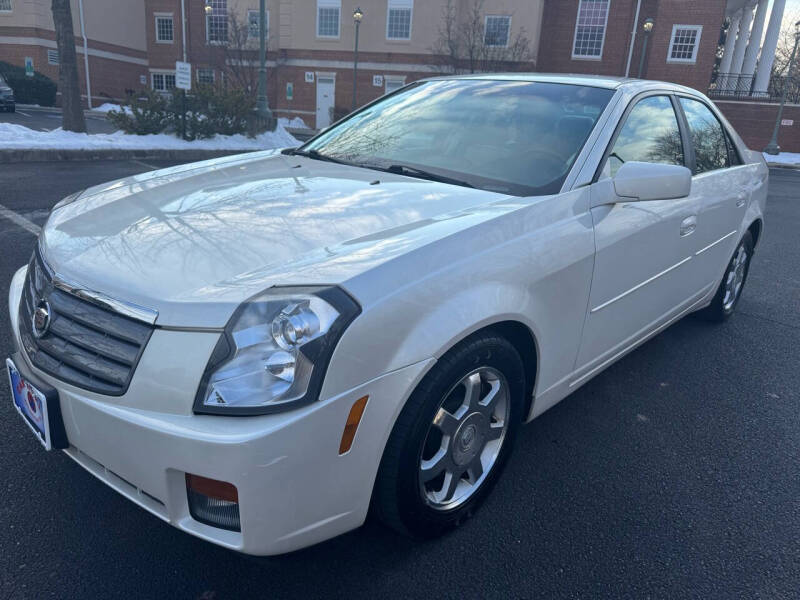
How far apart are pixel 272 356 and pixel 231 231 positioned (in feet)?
2.15

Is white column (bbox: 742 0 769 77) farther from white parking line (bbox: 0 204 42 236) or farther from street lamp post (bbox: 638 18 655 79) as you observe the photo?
white parking line (bbox: 0 204 42 236)

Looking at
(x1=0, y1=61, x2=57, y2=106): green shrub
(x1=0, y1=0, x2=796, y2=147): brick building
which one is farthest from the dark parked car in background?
A: (x1=0, y1=0, x2=796, y2=147): brick building

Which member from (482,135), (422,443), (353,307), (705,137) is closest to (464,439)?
(422,443)

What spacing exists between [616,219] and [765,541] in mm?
1344

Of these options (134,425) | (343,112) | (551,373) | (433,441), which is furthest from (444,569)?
(343,112)

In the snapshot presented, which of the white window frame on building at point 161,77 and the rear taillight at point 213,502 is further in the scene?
the white window frame on building at point 161,77

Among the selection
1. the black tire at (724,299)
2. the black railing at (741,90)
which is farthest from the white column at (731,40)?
the black tire at (724,299)

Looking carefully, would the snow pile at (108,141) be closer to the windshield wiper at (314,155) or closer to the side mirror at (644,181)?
the windshield wiper at (314,155)

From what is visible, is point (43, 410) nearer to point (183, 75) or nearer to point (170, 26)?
point (183, 75)

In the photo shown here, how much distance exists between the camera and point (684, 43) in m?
29.8

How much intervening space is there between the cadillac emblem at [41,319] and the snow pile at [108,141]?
968 centimetres

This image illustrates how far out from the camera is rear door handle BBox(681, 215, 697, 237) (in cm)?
306

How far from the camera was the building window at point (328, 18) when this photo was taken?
3148 cm

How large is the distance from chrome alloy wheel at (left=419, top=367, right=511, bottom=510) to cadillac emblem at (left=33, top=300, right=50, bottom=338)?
1223 mm
